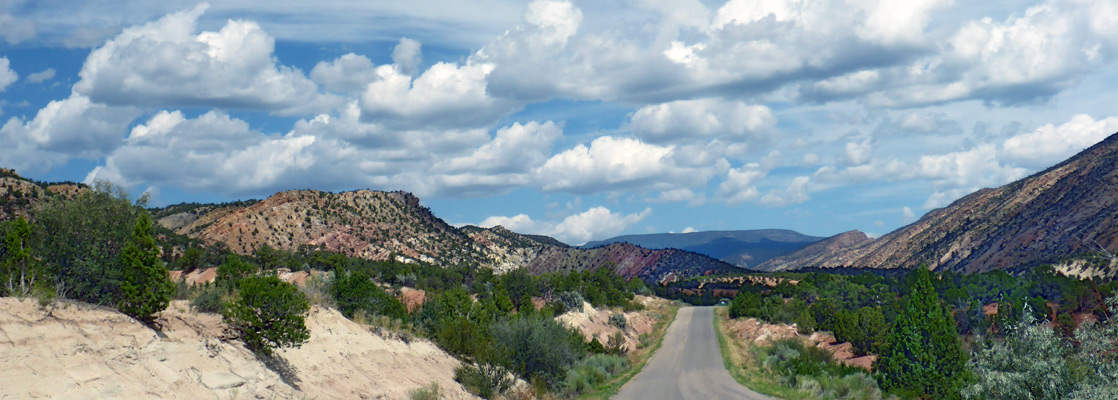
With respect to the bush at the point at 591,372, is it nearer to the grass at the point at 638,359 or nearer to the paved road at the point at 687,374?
the grass at the point at 638,359

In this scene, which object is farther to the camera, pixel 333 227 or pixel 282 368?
pixel 333 227

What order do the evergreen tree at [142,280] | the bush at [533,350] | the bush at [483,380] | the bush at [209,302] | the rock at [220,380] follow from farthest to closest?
the bush at [533,350], the bush at [483,380], the bush at [209,302], the evergreen tree at [142,280], the rock at [220,380]

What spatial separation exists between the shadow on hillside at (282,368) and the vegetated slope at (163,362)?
7 cm

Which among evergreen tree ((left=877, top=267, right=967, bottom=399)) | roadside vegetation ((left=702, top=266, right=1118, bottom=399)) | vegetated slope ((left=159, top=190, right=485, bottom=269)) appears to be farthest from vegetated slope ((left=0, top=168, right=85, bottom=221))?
evergreen tree ((left=877, top=267, right=967, bottom=399))

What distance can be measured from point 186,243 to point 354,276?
44.5m

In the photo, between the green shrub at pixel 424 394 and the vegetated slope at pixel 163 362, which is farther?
the green shrub at pixel 424 394

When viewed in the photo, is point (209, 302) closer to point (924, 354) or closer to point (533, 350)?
point (533, 350)

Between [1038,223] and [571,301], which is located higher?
[1038,223]

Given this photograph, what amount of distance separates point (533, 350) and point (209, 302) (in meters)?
14.6

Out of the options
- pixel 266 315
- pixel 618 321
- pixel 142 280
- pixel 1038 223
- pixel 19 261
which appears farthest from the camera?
pixel 1038 223

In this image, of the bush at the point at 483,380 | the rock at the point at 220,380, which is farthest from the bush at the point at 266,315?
the bush at the point at 483,380

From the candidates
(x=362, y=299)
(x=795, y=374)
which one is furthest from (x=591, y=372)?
(x=362, y=299)

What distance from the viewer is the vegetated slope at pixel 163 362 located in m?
15.4

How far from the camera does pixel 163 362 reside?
59.0 feet
